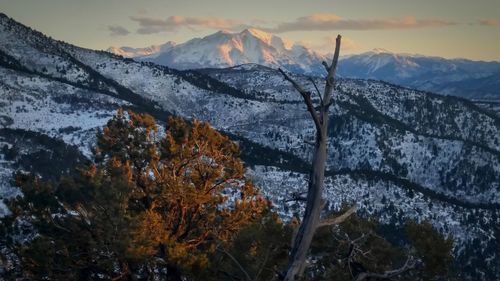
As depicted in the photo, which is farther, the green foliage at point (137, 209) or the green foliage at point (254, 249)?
the green foliage at point (254, 249)

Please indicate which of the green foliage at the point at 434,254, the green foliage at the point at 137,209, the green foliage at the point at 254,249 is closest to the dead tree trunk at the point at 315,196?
the green foliage at the point at 254,249

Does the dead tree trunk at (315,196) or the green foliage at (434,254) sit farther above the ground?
the dead tree trunk at (315,196)

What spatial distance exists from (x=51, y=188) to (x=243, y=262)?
934 cm

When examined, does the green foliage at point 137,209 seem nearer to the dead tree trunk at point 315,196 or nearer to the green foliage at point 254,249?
the green foliage at point 254,249

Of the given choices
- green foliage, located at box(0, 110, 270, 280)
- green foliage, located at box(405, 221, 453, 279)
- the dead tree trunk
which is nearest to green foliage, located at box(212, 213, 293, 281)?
green foliage, located at box(0, 110, 270, 280)

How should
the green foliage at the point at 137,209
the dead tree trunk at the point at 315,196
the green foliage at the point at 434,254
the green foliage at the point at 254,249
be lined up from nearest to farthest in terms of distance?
1. the dead tree trunk at the point at 315,196
2. the green foliage at the point at 137,209
3. the green foliage at the point at 254,249
4. the green foliage at the point at 434,254

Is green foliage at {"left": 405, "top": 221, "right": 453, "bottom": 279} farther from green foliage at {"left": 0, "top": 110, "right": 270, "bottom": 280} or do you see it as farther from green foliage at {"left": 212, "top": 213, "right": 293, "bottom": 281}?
green foliage at {"left": 0, "top": 110, "right": 270, "bottom": 280}

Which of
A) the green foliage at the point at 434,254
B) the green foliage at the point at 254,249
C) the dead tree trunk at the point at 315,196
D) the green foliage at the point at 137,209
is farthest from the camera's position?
the green foliage at the point at 434,254

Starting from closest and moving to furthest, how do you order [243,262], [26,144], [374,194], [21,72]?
[243,262] < [26,144] < [374,194] < [21,72]

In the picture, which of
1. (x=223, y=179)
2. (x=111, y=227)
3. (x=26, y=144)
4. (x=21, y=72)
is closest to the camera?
(x=111, y=227)

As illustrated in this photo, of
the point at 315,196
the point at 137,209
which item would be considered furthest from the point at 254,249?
the point at 315,196

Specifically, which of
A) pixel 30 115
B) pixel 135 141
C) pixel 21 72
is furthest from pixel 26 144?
pixel 135 141

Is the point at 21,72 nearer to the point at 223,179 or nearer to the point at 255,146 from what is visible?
the point at 255,146

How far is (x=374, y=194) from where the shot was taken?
143375mm
